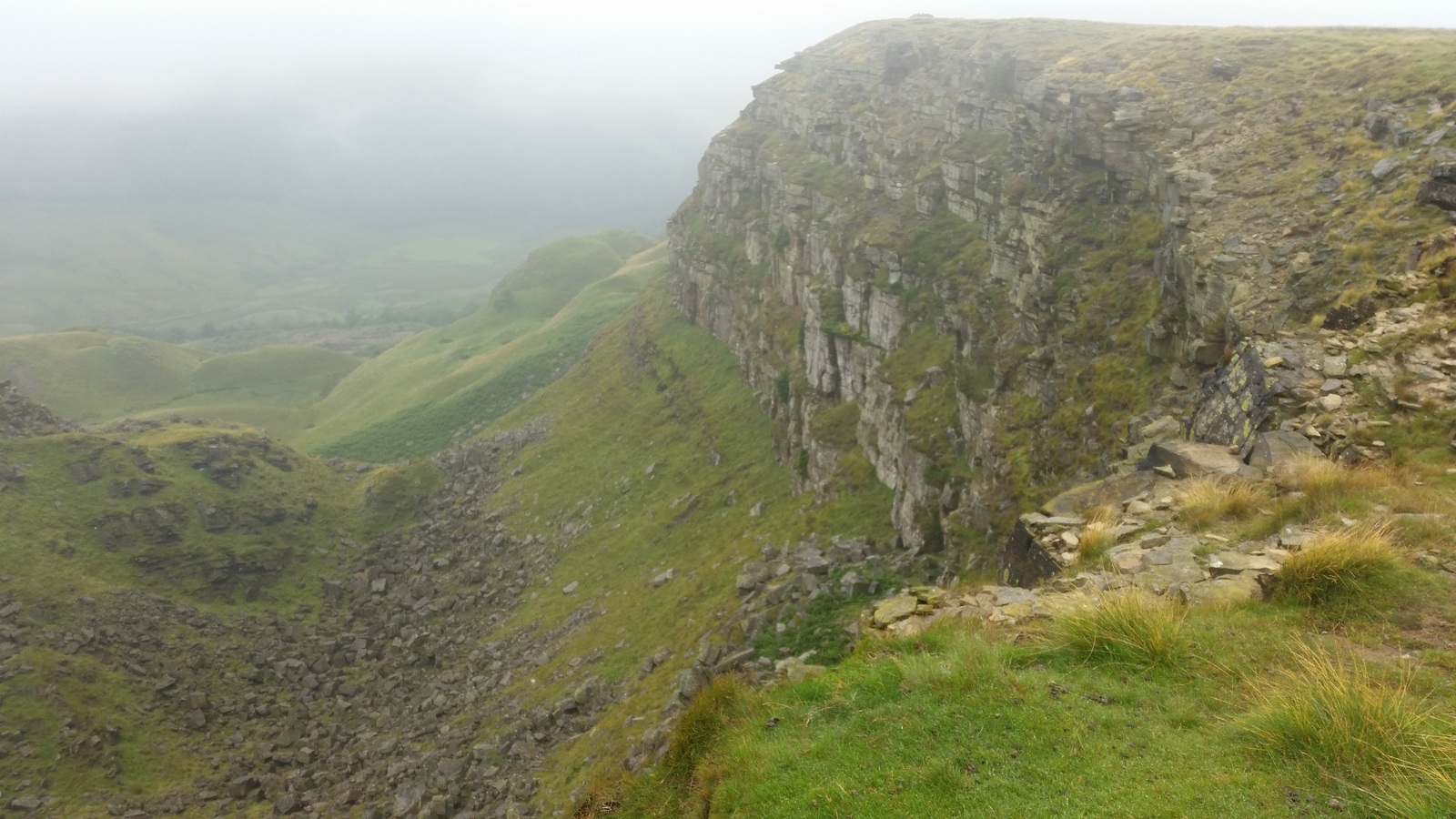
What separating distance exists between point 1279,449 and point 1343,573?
5815 millimetres

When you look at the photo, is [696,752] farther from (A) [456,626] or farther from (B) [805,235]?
(B) [805,235]

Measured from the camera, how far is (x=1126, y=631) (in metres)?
11.9

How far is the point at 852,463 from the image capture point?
50.2 m

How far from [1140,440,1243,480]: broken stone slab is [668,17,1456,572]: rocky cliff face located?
1.30 meters

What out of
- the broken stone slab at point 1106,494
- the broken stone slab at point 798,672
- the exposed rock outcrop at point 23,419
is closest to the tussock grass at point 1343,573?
the broken stone slab at point 1106,494

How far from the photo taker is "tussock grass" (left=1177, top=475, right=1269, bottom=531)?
15648 mm

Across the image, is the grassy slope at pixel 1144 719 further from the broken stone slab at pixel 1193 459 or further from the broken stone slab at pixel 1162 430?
the broken stone slab at pixel 1162 430

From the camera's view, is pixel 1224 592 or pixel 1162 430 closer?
pixel 1224 592

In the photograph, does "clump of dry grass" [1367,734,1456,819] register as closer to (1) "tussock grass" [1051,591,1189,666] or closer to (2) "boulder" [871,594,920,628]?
(1) "tussock grass" [1051,591,1189,666]

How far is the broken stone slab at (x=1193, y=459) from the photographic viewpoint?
58.9 feet

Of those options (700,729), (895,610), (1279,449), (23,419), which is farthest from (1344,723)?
(23,419)

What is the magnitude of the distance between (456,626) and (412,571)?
13.4 metres

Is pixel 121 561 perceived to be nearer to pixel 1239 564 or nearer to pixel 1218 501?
pixel 1218 501

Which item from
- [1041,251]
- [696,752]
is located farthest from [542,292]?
[696,752]
